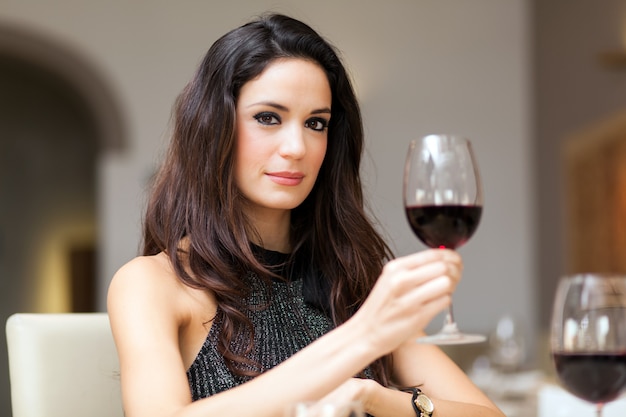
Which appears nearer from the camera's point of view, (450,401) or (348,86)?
(450,401)

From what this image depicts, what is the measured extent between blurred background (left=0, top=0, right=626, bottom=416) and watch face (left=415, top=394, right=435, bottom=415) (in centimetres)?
407

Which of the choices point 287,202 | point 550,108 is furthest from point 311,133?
point 550,108

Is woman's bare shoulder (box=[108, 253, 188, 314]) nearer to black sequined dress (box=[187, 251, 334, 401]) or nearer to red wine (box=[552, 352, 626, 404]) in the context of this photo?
black sequined dress (box=[187, 251, 334, 401])

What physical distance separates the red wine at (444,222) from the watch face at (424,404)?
1.70 feet

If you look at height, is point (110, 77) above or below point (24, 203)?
above

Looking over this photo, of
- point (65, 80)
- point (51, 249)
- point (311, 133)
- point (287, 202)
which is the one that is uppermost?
point (65, 80)

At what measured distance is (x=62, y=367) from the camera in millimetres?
1916

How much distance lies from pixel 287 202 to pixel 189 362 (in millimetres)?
374

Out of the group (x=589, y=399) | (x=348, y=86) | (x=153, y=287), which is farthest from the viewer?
(x=348, y=86)

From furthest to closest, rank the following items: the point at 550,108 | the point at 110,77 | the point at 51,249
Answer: the point at 51,249 < the point at 550,108 < the point at 110,77

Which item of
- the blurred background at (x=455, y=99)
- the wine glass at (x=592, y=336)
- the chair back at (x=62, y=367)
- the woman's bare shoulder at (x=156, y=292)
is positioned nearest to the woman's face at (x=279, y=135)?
the woman's bare shoulder at (x=156, y=292)

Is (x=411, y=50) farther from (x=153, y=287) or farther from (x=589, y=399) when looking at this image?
(x=589, y=399)

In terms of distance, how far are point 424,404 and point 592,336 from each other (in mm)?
629

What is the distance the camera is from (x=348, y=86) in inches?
86.0
